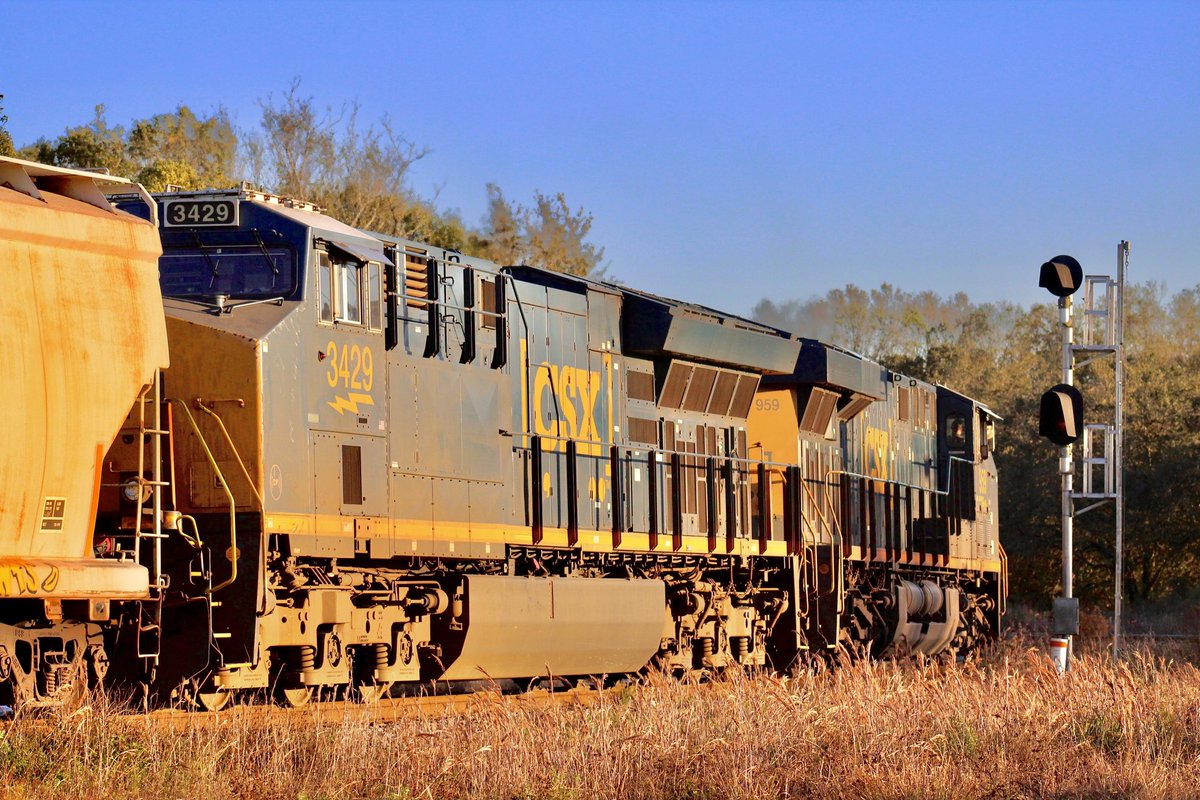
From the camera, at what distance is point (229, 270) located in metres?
→ 11.8

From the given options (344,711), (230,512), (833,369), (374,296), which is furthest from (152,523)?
(833,369)

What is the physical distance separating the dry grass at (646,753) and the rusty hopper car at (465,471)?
59.1 inches

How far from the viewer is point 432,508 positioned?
13000 millimetres

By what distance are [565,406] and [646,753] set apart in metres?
6.18

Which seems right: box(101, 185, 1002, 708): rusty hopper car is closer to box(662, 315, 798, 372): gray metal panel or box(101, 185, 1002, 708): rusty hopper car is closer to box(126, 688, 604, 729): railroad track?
box(662, 315, 798, 372): gray metal panel

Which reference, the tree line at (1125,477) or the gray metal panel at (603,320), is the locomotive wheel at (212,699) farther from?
the tree line at (1125,477)

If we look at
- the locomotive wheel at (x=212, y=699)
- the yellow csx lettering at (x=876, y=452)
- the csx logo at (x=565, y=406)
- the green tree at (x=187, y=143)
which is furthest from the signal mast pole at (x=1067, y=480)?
the green tree at (x=187, y=143)

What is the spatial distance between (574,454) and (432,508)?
2.68 m

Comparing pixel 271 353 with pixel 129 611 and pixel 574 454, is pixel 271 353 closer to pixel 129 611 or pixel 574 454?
pixel 129 611

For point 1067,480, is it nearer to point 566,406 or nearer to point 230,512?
point 566,406

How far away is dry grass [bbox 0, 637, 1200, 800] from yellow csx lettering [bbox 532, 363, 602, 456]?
3628 millimetres

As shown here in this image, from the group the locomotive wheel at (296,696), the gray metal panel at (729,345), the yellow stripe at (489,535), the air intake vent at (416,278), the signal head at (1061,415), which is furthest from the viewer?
the signal head at (1061,415)

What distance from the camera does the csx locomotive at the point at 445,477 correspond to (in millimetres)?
10805

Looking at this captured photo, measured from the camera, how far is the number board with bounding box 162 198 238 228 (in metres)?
11.7
